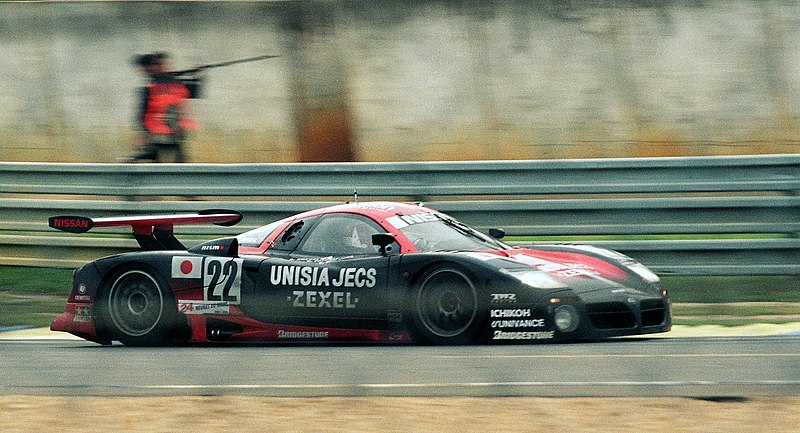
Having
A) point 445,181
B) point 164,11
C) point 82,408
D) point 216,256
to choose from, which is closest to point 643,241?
point 445,181

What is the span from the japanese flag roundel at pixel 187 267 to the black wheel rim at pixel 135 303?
0.65 ft

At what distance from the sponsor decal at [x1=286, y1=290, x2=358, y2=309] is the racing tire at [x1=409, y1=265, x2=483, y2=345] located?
0.47m

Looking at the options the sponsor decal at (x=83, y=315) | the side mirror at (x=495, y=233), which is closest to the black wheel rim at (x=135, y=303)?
the sponsor decal at (x=83, y=315)

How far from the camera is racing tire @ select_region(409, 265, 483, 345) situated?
27.8ft

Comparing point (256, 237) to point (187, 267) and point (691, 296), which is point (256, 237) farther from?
point (691, 296)

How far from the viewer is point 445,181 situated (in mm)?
11742

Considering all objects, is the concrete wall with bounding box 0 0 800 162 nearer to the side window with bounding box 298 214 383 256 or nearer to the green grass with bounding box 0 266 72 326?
the green grass with bounding box 0 266 72 326

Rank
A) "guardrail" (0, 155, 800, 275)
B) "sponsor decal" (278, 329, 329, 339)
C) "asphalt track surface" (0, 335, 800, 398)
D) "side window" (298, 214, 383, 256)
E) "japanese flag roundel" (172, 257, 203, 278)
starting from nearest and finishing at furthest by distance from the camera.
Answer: "asphalt track surface" (0, 335, 800, 398)
"sponsor decal" (278, 329, 329, 339)
"side window" (298, 214, 383, 256)
"japanese flag roundel" (172, 257, 203, 278)
"guardrail" (0, 155, 800, 275)

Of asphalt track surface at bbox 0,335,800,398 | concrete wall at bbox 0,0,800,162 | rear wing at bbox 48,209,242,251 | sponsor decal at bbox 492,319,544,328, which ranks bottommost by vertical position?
asphalt track surface at bbox 0,335,800,398

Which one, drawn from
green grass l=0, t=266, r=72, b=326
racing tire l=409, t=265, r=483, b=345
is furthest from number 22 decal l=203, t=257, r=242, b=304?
green grass l=0, t=266, r=72, b=326

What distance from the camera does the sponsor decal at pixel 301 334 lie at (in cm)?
902

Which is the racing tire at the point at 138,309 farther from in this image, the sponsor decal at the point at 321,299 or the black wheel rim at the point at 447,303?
the black wheel rim at the point at 447,303

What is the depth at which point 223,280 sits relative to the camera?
9.42m

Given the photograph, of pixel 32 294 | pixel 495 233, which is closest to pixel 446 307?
pixel 495 233
